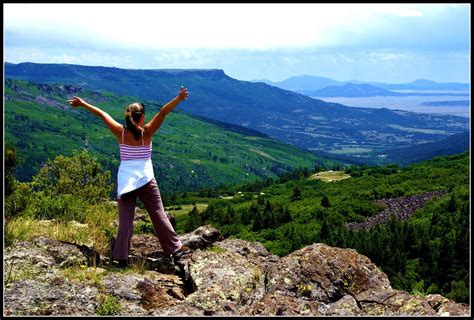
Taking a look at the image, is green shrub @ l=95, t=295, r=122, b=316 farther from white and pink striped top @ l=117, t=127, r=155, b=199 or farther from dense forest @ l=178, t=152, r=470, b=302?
dense forest @ l=178, t=152, r=470, b=302

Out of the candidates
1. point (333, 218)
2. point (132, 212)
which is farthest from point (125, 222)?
point (333, 218)

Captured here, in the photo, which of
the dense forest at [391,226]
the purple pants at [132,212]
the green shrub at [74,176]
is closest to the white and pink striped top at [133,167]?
the purple pants at [132,212]

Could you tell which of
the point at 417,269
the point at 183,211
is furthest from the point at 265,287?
the point at 183,211

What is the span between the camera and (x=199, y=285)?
9016 mm

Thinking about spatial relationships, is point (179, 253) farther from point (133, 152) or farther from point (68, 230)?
point (68, 230)

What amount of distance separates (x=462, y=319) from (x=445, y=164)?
418 feet

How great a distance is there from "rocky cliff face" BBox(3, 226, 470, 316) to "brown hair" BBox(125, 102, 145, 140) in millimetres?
2600

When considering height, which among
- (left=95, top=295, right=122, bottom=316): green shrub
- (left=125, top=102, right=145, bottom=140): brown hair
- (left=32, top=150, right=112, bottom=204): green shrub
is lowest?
(left=32, top=150, right=112, bottom=204): green shrub

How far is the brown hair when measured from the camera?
9344mm

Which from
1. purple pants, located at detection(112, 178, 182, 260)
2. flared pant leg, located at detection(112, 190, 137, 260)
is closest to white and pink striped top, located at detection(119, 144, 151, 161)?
purple pants, located at detection(112, 178, 182, 260)

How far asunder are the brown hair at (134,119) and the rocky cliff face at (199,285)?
2.60 meters

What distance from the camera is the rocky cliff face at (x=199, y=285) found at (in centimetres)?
771

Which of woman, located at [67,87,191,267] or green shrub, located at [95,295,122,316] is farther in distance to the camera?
woman, located at [67,87,191,267]

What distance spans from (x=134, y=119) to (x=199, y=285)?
3269mm
